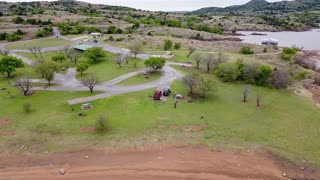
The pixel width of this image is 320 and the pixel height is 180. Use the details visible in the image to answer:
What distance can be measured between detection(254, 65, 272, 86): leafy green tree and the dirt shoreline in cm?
2617

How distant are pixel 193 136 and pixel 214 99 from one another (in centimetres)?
1364

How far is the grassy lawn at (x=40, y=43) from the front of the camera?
9601 cm

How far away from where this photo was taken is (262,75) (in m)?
59.7

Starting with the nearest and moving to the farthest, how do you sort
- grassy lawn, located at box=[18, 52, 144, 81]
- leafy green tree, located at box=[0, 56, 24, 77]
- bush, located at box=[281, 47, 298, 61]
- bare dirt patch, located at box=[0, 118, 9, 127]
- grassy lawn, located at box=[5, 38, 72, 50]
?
bare dirt patch, located at box=[0, 118, 9, 127] < leafy green tree, located at box=[0, 56, 24, 77] < grassy lawn, located at box=[18, 52, 144, 81] < bush, located at box=[281, 47, 298, 61] < grassy lawn, located at box=[5, 38, 72, 50]

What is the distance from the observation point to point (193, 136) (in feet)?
132

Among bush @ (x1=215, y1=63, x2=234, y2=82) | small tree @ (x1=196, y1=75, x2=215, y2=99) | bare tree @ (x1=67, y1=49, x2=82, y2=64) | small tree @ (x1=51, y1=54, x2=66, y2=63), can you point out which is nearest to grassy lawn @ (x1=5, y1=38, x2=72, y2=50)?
bare tree @ (x1=67, y1=49, x2=82, y2=64)

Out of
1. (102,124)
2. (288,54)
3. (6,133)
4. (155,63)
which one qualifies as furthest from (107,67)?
(288,54)

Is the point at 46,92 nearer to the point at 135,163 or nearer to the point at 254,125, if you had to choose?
the point at 135,163

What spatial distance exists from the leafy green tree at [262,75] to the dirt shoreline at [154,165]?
26168 mm

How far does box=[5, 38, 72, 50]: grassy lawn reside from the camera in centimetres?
9601

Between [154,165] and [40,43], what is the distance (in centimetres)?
8164

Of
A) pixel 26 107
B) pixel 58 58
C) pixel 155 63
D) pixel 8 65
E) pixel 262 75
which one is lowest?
pixel 26 107

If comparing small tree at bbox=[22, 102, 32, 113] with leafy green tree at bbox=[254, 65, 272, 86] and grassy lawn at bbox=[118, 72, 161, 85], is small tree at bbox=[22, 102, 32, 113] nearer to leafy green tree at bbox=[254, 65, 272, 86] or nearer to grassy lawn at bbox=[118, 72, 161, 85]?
grassy lawn at bbox=[118, 72, 161, 85]

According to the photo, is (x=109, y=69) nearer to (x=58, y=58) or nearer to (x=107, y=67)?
(x=107, y=67)
